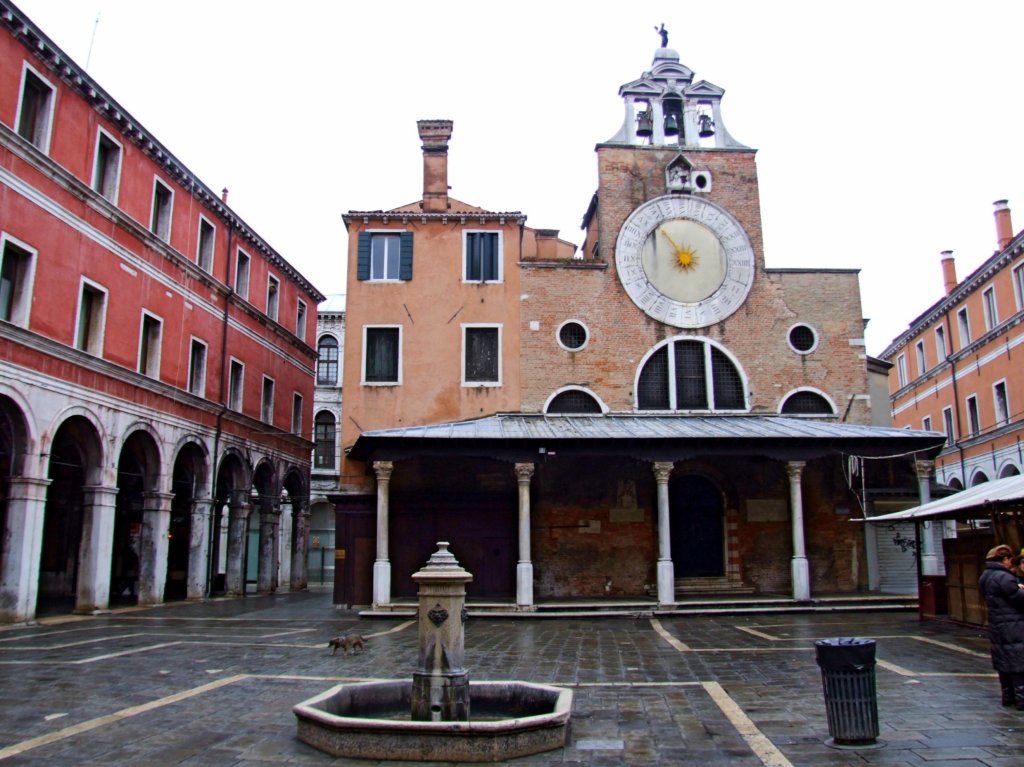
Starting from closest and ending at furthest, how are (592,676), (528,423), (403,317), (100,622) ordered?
(592,676)
(100,622)
(528,423)
(403,317)

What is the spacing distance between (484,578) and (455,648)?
45.1 feet

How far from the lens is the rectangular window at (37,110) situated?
59.1ft

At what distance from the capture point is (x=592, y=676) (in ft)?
34.5

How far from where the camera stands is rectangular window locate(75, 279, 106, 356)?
1970 centimetres

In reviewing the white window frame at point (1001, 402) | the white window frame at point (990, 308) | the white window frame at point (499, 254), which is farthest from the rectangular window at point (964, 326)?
the white window frame at point (499, 254)

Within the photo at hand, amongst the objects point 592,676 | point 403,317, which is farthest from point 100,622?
point 592,676

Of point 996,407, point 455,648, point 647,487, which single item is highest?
point 996,407

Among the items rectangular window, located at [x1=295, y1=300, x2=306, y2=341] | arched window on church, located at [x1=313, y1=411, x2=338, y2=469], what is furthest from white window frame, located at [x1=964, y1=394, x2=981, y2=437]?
arched window on church, located at [x1=313, y1=411, x2=338, y2=469]

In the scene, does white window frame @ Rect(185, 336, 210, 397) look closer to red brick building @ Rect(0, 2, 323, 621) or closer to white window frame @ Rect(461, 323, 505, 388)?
red brick building @ Rect(0, 2, 323, 621)

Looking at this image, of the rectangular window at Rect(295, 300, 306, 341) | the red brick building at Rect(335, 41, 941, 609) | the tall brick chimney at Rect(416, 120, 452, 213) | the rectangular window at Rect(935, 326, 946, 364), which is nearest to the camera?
the red brick building at Rect(335, 41, 941, 609)

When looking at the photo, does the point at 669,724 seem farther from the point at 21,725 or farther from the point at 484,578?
the point at 484,578

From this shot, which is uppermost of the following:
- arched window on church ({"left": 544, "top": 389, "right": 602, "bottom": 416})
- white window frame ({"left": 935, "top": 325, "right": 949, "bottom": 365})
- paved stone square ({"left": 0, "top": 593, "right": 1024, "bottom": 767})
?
white window frame ({"left": 935, "top": 325, "right": 949, "bottom": 365})

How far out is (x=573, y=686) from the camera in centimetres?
980

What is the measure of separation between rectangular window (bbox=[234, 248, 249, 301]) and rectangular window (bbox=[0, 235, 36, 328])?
1024 cm
